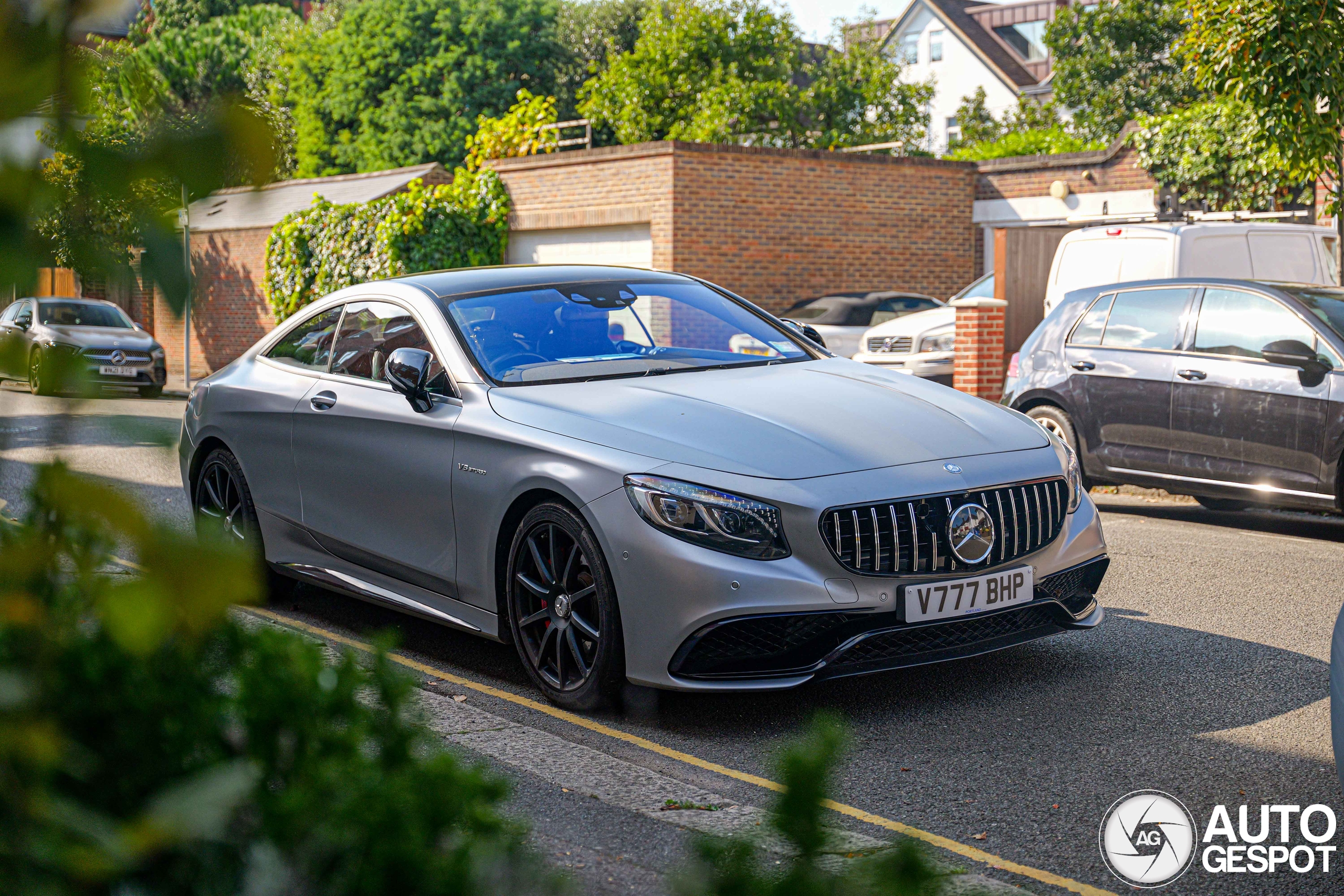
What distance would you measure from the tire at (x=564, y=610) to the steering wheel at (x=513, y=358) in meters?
0.80

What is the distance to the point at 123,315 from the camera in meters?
0.75

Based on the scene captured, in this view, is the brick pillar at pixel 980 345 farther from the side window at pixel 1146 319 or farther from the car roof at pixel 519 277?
the car roof at pixel 519 277

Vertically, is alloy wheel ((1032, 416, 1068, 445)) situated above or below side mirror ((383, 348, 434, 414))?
below

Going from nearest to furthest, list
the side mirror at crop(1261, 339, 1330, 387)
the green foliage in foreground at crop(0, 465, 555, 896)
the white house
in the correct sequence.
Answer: the green foliage in foreground at crop(0, 465, 555, 896)
the side mirror at crop(1261, 339, 1330, 387)
the white house

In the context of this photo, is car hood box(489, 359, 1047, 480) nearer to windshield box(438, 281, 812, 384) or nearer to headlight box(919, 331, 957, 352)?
windshield box(438, 281, 812, 384)

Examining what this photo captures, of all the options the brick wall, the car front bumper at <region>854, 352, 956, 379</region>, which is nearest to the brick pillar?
the car front bumper at <region>854, 352, 956, 379</region>

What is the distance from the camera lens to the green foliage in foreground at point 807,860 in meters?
1.19

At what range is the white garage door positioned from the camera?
20.9 meters

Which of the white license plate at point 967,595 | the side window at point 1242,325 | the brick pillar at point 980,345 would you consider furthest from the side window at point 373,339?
the brick pillar at point 980,345

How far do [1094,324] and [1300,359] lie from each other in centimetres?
163

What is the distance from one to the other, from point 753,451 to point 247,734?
2965 millimetres

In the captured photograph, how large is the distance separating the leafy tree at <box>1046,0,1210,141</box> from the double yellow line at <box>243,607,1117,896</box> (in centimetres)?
4546

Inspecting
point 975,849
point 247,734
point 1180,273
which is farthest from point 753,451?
point 1180,273

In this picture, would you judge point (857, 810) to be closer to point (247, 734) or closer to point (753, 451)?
point (753, 451)
